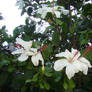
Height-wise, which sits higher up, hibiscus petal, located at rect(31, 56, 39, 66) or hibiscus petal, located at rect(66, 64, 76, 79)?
hibiscus petal, located at rect(31, 56, 39, 66)

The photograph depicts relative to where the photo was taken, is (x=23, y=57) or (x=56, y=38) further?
(x=56, y=38)

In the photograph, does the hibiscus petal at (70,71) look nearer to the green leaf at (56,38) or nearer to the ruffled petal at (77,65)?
the ruffled petal at (77,65)

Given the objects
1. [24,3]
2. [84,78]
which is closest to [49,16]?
[84,78]

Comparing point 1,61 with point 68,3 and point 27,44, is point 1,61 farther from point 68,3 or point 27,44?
point 68,3

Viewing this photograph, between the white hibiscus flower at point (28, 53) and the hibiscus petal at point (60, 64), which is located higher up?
the white hibiscus flower at point (28, 53)

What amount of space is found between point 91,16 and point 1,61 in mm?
765

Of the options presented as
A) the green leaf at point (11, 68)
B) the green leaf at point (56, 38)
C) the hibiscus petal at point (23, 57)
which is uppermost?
the hibiscus petal at point (23, 57)

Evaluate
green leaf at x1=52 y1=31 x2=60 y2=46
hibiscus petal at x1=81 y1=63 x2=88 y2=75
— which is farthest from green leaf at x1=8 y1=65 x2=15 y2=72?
green leaf at x1=52 y1=31 x2=60 y2=46

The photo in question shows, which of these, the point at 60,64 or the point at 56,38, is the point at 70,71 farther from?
the point at 56,38

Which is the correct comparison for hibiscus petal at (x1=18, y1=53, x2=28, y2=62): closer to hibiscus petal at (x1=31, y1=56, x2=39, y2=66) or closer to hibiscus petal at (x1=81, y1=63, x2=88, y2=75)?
hibiscus petal at (x1=31, y1=56, x2=39, y2=66)

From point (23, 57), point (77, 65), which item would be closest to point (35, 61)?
point (23, 57)

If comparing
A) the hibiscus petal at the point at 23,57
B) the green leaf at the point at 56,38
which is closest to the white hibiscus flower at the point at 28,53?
the hibiscus petal at the point at 23,57

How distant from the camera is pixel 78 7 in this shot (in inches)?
57.0

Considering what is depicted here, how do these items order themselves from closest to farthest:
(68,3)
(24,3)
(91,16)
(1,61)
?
(1,61) → (91,16) → (68,3) → (24,3)
